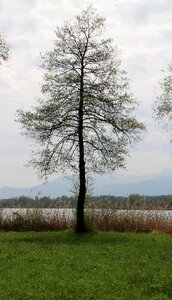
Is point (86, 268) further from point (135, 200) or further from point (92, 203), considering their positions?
point (135, 200)

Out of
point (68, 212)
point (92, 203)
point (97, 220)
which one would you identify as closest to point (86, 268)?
point (97, 220)

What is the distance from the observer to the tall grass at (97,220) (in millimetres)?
29438

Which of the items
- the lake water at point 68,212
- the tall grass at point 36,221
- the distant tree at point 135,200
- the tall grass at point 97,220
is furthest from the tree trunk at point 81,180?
the distant tree at point 135,200

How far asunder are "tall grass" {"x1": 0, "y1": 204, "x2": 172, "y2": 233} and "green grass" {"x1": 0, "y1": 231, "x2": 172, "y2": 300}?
5.68m

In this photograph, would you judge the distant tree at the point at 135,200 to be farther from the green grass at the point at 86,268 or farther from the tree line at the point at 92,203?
the green grass at the point at 86,268

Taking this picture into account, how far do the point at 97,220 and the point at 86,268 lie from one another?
1409 centimetres

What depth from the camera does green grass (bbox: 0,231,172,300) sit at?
40.7 ft

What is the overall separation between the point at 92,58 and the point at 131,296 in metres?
17.3

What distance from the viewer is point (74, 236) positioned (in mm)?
25016

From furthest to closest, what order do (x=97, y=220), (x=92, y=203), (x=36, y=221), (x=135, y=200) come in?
(x=135, y=200) → (x=92, y=203) → (x=36, y=221) → (x=97, y=220)

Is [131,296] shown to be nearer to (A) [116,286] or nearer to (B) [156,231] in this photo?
(A) [116,286]

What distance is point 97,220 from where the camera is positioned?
29609 millimetres

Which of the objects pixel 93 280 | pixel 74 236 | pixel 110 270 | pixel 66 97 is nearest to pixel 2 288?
pixel 93 280

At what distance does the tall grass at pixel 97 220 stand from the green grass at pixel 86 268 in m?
5.68
